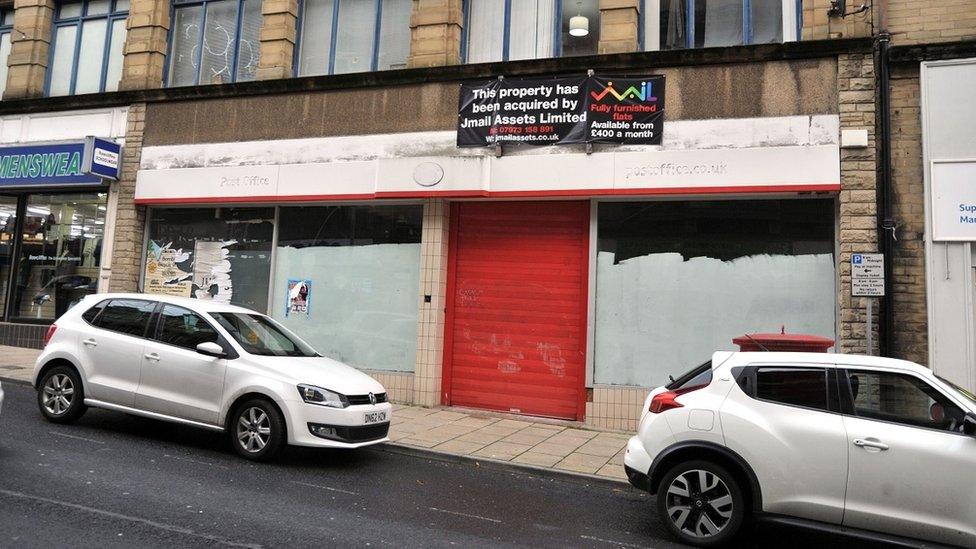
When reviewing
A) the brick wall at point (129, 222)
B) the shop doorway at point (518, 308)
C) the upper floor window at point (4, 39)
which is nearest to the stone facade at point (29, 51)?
the upper floor window at point (4, 39)

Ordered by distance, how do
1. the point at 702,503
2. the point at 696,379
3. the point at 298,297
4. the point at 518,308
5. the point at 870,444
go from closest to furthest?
the point at 870,444 < the point at 702,503 < the point at 696,379 < the point at 518,308 < the point at 298,297

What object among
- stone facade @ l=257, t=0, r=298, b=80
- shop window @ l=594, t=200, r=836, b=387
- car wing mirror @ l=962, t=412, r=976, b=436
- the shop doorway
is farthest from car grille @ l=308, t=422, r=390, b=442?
stone facade @ l=257, t=0, r=298, b=80

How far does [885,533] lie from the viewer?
188 inches

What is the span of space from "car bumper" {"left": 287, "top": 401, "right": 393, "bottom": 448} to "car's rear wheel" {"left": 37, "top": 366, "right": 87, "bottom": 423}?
9.57 feet

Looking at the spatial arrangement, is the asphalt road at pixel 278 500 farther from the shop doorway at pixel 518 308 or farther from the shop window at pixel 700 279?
the shop window at pixel 700 279

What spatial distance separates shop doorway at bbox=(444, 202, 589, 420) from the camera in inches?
420

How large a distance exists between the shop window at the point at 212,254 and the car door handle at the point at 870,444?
10407mm

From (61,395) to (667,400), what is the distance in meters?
6.91

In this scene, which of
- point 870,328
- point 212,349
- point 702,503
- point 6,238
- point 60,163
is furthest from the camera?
point 6,238

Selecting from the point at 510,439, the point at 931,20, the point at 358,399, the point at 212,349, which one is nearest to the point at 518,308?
the point at 510,439

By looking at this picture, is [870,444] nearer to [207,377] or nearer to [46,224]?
[207,377]

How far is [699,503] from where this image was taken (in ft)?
17.1

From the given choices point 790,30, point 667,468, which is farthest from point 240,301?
point 790,30

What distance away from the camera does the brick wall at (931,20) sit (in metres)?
9.46
